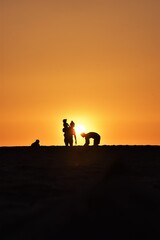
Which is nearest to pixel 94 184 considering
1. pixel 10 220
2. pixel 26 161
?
pixel 10 220

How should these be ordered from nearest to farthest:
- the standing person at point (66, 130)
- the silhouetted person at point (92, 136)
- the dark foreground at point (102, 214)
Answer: the dark foreground at point (102, 214) → the standing person at point (66, 130) → the silhouetted person at point (92, 136)

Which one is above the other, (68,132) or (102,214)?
(68,132)

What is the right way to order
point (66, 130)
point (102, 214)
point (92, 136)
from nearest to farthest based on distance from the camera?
point (102, 214) < point (66, 130) < point (92, 136)

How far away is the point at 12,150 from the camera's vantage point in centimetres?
2520

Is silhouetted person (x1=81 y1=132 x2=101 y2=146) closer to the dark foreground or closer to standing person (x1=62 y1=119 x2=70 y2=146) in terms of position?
standing person (x1=62 y1=119 x2=70 y2=146)

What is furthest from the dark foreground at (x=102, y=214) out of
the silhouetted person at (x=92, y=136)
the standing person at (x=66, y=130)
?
the silhouetted person at (x=92, y=136)

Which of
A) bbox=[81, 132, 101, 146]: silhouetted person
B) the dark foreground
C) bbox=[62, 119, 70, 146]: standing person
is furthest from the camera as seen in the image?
bbox=[81, 132, 101, 146]: silhouetted person

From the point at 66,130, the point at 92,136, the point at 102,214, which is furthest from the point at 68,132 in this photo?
the point at 102,214

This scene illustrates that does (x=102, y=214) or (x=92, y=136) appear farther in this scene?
(x=92, y=136)

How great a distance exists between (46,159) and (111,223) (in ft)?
52.1

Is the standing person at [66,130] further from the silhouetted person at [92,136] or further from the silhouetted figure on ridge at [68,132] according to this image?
the silhouetted person at [92,136]

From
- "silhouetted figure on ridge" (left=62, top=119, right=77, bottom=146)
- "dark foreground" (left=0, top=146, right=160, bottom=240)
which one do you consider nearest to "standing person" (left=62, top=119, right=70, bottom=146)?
"silhouetted figure on ridge" (left=62, top=119, right=77, bottom=146)

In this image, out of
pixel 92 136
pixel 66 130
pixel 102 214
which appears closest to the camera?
pixel 102 214

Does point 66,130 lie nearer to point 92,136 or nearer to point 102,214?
point 92,136
